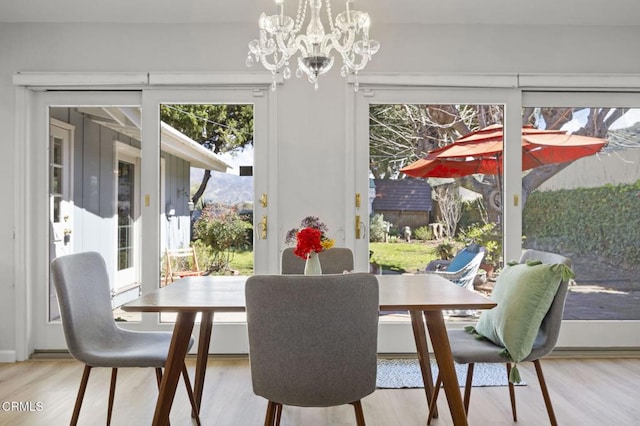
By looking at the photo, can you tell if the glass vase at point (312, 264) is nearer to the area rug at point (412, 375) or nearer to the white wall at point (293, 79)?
the area rug at point (412, 375)

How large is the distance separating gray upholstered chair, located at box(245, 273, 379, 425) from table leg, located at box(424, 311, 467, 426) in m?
0.53

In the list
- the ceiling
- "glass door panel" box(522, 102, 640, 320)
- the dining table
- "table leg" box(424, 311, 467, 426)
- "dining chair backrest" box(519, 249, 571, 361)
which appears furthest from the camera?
"glass door panel" box(522, 102, 640, 320)

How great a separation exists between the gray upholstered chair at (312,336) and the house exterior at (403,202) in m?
2.11

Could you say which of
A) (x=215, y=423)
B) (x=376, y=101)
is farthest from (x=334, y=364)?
(x=376, y=101)

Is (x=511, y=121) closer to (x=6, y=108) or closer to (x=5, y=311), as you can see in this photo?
(x=6, y=108)

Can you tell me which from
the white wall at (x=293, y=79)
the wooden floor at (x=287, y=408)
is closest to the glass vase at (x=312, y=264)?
the wooden floor at (x=287, y=408)

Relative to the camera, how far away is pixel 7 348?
341 cm

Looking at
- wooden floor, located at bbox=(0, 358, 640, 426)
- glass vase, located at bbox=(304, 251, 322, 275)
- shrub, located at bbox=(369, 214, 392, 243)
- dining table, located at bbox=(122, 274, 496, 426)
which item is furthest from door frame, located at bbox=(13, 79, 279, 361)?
glass vase, located at bbox=(304, 251, 322, 275)

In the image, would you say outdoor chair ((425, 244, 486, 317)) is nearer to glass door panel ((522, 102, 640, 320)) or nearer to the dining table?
glass door panel ((522, 102, 640, 320))

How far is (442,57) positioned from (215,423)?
289 cm

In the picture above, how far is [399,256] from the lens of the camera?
3604mm

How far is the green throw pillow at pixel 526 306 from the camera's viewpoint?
2.03m

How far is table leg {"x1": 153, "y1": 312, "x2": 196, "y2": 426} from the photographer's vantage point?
1.91 metres

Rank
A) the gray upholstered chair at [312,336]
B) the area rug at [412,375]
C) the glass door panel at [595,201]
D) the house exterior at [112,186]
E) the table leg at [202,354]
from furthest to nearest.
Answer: the glass door panel at [595,201], the house exterior at [112,186], the area rug at [412,375], the table leg at [202,354], the gray upholstered chair at [312,336]
